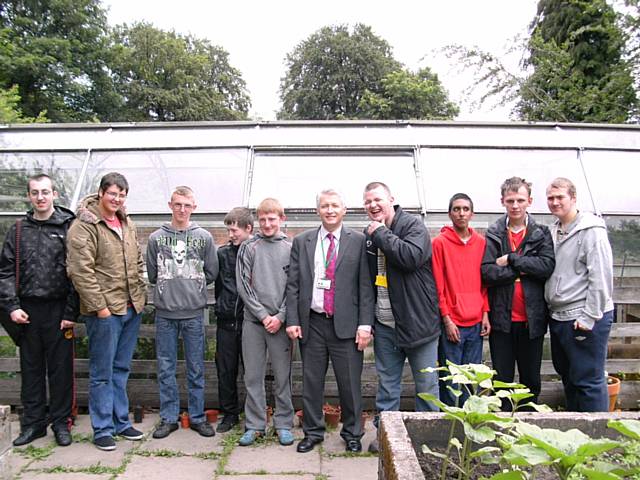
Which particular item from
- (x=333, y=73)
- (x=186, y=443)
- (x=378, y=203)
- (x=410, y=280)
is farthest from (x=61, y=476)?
(x=333, y=73)

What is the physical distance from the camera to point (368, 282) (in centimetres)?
362

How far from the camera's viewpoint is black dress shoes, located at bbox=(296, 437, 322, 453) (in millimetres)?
3645

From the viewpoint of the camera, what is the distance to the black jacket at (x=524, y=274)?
347 cm

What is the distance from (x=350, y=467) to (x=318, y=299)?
1119 mm

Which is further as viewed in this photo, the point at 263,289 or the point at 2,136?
the point at 2,136

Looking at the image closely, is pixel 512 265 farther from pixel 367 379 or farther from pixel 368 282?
pixel 367 379

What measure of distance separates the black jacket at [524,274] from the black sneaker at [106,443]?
9.16 ft

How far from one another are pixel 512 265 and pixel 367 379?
5.26 feet

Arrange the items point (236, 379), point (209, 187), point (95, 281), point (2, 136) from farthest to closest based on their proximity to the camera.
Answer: point (2, 136) < point (209, 187) < point (236, 379) < point (95, 281)

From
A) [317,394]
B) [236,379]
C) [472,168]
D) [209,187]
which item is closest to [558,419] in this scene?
[317,394]

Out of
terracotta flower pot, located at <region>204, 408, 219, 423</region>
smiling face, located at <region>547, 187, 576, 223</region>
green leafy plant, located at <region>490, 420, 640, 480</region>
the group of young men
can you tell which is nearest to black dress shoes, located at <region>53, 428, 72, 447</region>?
the group of young men

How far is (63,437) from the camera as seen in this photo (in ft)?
12.3

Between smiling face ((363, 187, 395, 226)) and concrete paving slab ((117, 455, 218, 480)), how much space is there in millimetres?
1991

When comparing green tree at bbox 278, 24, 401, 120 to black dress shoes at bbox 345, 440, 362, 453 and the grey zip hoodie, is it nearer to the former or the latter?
the grey zip hoodie
